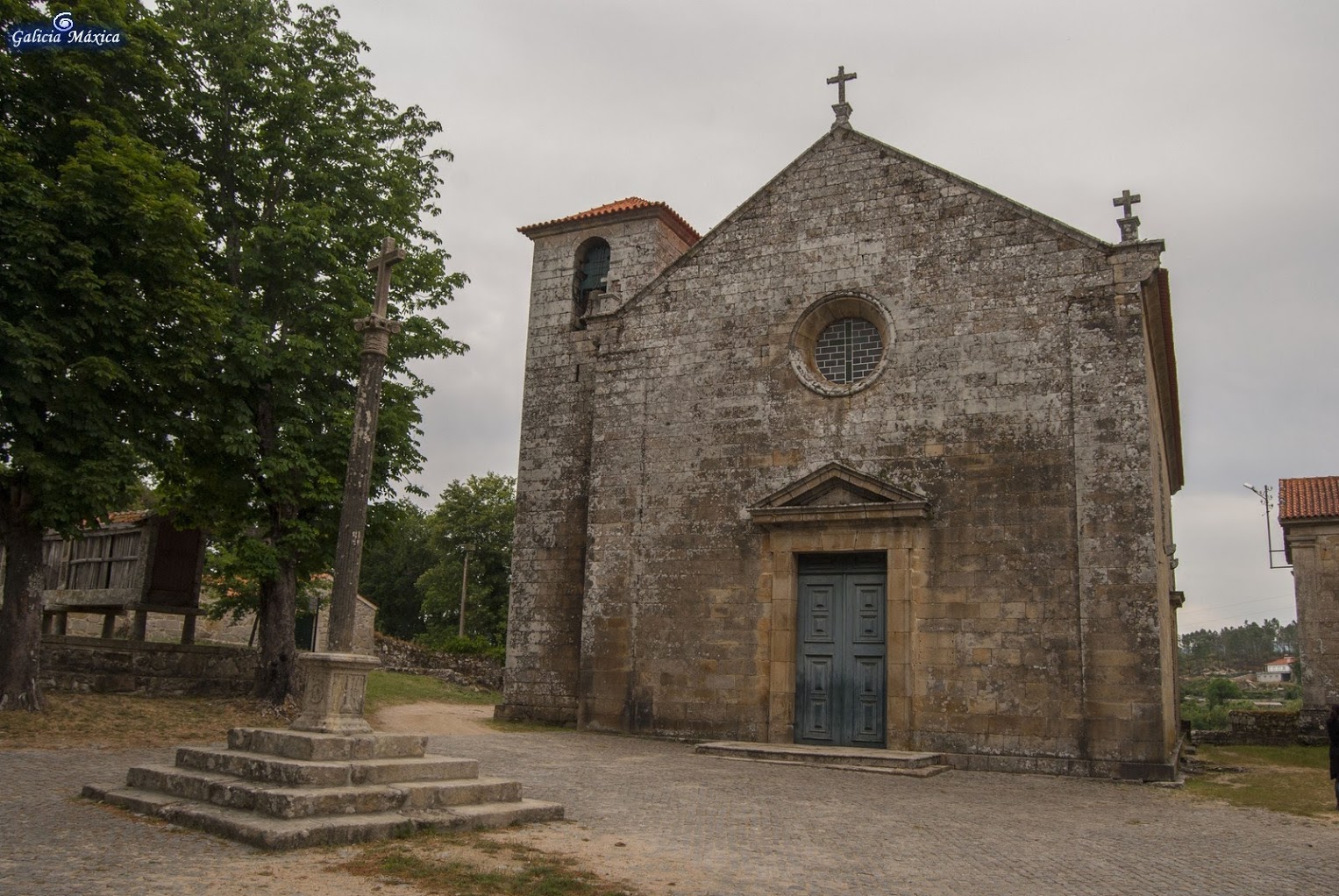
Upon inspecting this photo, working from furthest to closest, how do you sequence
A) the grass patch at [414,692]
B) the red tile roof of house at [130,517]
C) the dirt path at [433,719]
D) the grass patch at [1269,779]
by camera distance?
the grass patch at [414,692] < the red tile roof of house at [130,517] < the dirt path at [433,719] < the grass patch at [1269,779]

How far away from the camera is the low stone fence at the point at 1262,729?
67.2 ft

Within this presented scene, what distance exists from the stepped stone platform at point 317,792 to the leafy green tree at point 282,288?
7079 mm

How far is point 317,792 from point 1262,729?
67.4 ft

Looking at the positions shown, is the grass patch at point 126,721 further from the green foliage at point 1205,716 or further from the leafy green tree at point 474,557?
the green foliage at point 1205,716

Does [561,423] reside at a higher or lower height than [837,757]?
higher

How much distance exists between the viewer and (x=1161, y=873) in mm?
6691

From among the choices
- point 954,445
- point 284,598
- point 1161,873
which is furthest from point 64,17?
point 1161,873

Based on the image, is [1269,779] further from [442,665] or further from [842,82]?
[442,665]

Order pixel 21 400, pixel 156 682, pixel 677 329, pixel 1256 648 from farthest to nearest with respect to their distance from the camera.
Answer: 1. pixel 1256 648
2. pixel 677 329
3. pixel 156 682
4. pixel 21 400

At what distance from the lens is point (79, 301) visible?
493 inches

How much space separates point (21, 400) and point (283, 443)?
3.66 m

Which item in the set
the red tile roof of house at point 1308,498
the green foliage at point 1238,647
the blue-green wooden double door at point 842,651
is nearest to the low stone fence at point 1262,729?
the red tile roof of house at point 1308,498

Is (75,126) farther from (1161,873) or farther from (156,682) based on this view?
(1161,873)

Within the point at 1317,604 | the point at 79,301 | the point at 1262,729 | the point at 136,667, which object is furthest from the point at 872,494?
the point at 1317,604
